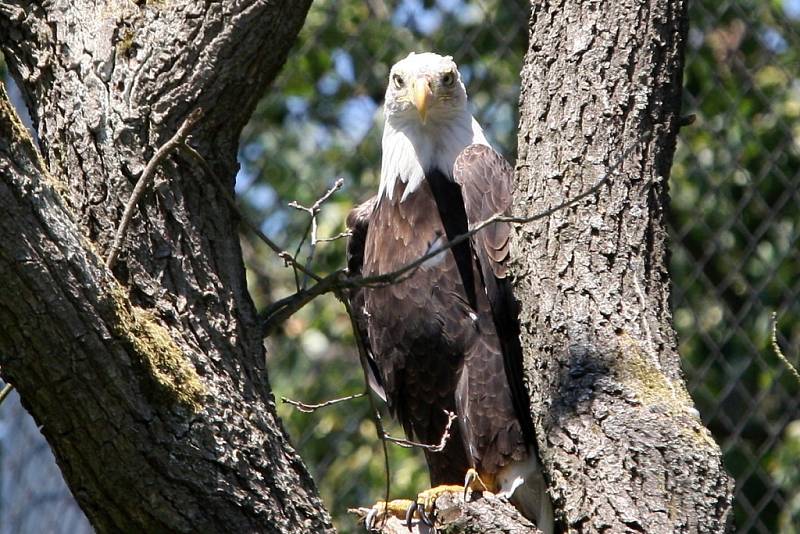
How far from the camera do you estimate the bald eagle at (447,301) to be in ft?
10.9

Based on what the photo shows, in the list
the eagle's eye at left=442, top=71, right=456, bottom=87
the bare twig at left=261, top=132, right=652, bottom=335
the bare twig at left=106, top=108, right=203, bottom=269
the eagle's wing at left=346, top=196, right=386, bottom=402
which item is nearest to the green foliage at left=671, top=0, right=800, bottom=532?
the eagle's wing at left=346, top=196, right=386, bottom=402

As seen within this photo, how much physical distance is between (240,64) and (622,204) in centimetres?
88

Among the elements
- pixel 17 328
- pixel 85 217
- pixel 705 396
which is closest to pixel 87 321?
pixel 17 328

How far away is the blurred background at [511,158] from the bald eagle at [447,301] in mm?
1505

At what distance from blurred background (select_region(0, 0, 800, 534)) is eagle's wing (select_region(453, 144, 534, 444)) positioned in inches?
69.3

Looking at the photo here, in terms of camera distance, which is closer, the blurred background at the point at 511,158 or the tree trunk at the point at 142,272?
the tree trunk at the point at 142,272

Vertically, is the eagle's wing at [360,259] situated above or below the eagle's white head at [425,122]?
below

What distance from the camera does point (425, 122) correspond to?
3.58 meters

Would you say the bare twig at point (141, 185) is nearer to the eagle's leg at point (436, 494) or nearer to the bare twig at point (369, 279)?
the bare twig at point (369, 279)

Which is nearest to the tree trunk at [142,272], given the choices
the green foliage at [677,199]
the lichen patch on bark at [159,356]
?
the lichen patch on bark at [159,356]

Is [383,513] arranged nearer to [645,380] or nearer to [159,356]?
[645,380]

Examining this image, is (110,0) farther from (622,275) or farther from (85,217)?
(622,275)

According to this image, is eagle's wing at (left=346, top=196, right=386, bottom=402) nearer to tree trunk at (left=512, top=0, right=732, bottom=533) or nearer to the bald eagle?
the bald eagle

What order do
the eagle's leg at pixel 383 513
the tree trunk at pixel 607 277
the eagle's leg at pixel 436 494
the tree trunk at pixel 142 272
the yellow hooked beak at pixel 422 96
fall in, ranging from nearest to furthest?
the tree trunk at pixel 142 272, the tree trunk at pixel 607 277, the eagle's leg at pixel 436 494, the eagle's leg at pixel 383 513, the yellow hooked beak at pixel 422 96
